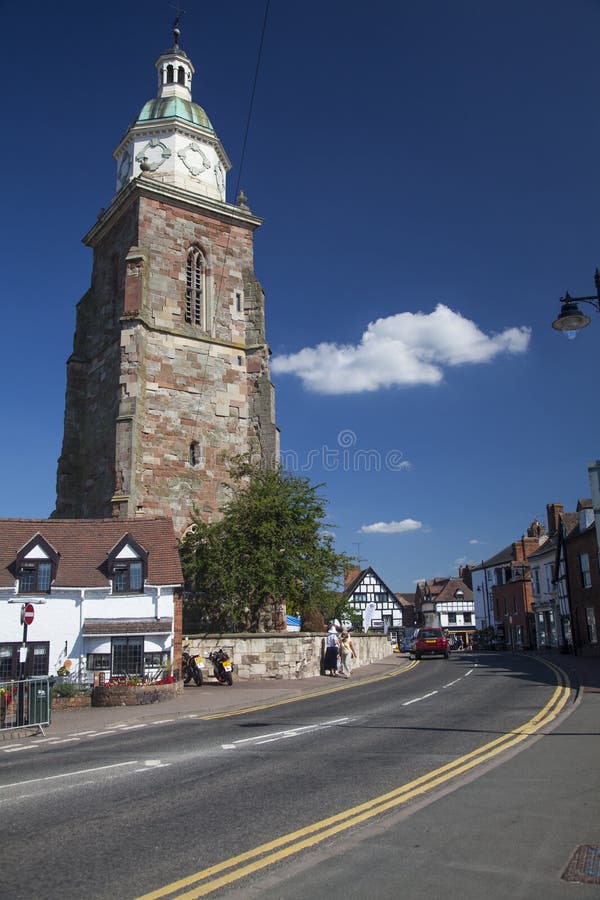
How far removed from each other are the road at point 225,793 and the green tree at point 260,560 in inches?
418

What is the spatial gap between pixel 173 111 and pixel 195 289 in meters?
8.10

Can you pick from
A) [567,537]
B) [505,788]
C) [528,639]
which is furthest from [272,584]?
[528,639]

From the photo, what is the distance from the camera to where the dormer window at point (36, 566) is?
843 inches

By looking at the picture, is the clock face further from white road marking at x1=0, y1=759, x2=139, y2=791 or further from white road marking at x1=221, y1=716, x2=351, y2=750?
white road marking at x1=0, y1=759, x2=139, y2=791

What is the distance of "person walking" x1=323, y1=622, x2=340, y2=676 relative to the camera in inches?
1016

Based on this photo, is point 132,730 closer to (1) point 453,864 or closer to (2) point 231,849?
(2) point 231,849

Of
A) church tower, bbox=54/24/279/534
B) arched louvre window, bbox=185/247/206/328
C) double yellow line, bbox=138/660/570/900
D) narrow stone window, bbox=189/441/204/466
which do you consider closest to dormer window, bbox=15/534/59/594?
church tower, bbox=54/24/279/534

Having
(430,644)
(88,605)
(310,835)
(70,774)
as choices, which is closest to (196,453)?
(88,605)

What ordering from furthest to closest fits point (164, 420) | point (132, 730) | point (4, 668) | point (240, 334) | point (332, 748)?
point (240, 334), point (164, 420), point (4, 668), point (132, 730), point (332, 748)

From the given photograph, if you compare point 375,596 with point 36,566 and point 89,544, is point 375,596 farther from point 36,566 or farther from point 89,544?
point 36,566

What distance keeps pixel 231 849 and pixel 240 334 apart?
92.6 feet

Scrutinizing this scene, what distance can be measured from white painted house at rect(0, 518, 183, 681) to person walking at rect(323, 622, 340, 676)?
20.4 feet

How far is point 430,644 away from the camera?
38781 mm

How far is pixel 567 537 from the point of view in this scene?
4369cm
